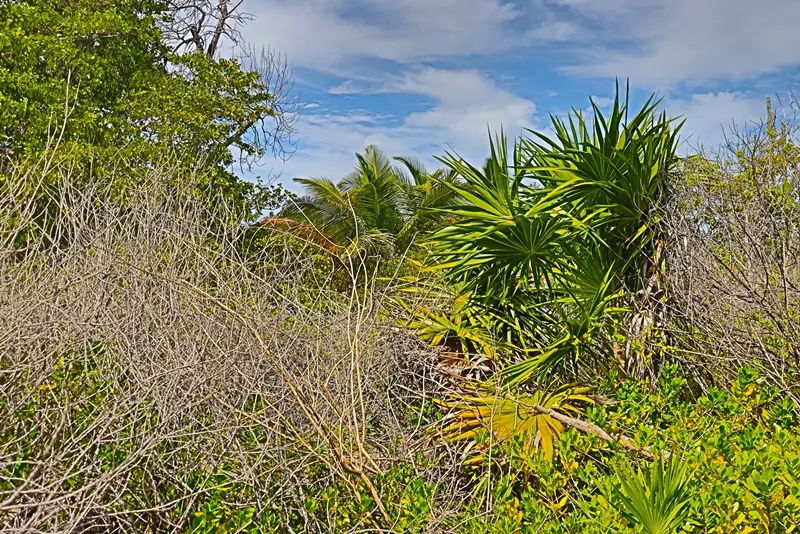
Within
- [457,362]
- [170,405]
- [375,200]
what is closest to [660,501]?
[170,405]

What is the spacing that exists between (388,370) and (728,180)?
3.23 m

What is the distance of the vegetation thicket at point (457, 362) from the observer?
3.65 m

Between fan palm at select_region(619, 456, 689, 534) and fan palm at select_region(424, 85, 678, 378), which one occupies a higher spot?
fan palm at select_region(424, 85, 678, 378)

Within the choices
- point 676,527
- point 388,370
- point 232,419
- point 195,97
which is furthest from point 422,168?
point 676,527

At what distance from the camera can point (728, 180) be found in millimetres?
6359

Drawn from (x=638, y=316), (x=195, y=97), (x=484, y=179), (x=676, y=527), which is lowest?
(x=676, y=527)

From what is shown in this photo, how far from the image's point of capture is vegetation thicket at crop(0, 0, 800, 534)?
3.65 meters

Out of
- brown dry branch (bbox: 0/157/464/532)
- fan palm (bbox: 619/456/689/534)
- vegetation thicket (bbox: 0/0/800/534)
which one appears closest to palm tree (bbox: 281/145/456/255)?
vegetation thicket (bbox: 0/0/800/534)

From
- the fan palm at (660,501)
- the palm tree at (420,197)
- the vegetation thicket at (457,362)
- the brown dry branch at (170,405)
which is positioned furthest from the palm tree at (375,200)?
the fan palm at (660,501)

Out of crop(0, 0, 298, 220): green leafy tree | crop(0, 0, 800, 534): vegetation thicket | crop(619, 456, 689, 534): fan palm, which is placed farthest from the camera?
crop(0, 0, 298, 220): green leafy tree

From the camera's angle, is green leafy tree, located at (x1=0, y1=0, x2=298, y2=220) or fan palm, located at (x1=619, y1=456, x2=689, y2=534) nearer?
fan palm, located at (x1=619, y1=456, x2=689, y2=534)

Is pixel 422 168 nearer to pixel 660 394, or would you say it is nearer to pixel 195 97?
pixel 195 97

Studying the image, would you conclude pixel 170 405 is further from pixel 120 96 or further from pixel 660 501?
pixel 120 96

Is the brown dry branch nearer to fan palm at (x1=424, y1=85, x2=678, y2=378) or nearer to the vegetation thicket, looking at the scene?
the vegetation thicket
